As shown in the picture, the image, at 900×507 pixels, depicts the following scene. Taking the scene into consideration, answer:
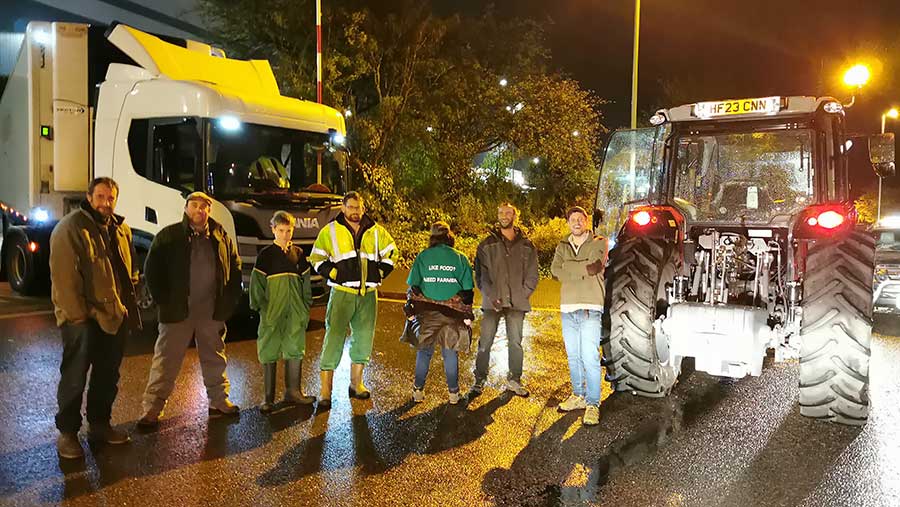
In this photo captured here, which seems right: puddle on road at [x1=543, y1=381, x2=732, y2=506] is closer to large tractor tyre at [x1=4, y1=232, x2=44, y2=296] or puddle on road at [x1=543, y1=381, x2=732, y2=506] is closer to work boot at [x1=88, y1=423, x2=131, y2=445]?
work boot at [x1=88, y1=423, x2=131, y2=445]

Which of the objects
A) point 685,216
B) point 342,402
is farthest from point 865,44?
point 342,402

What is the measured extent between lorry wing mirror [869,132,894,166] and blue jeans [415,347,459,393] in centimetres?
388

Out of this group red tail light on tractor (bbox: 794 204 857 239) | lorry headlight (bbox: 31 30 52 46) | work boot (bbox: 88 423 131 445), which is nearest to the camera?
work boot (bbox: 88 423 131 445)

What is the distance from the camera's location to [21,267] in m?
A: 11.5

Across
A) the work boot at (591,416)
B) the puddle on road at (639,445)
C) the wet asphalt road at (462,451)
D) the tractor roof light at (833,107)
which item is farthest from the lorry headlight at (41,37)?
the tractor roof light at (833,107)

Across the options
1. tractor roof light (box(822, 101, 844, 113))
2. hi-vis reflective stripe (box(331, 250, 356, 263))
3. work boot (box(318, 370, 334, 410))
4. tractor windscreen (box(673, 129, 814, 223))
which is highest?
tractor roof light (box(822, 101, 844, 113))

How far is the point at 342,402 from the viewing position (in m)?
6.25

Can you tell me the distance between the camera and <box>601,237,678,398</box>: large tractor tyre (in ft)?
18.8

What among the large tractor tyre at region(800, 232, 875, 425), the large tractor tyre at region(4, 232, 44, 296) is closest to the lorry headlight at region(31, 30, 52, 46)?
the large tractor tyre at region(4, 232, 44, 296)

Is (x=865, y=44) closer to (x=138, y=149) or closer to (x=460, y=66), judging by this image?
(x=460, y=66)

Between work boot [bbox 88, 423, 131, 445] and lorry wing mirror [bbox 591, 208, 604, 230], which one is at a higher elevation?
lorry wing mirror [bbox 591, 208, 604, 230]

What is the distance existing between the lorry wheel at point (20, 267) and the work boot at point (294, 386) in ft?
23.5

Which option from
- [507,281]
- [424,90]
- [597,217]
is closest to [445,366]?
[507,281]

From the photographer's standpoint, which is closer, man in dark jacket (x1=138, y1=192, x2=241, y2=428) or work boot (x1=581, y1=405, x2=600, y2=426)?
man in dark jacket (x1=138, y1=192, x2=241, y2=428)
